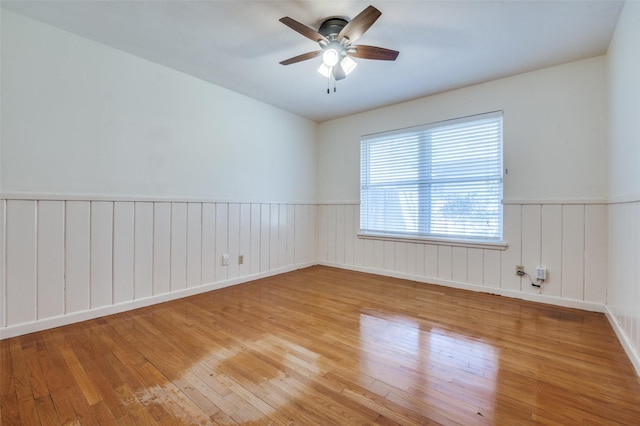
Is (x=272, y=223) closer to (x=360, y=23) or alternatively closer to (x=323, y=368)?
(x=323, y=368)

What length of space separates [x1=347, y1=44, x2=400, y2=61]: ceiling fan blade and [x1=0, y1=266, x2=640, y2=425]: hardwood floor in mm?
2172

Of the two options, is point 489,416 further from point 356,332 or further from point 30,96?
point 30,96

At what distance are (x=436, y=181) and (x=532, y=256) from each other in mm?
1282

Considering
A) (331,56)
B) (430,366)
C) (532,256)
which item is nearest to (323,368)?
(430,366)

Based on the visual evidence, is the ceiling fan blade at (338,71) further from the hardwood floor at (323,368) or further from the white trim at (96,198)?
the hardwood floor at (323,368)

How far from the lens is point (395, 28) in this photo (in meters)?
2.26

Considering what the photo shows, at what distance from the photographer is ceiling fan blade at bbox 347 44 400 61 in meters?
2.21

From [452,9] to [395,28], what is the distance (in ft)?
1.35

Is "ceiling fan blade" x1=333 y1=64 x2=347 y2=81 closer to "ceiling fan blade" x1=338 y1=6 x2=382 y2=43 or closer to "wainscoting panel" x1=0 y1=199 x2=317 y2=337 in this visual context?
"ceiling fan blade" x1=338 y1=6 x2=382 y2=43

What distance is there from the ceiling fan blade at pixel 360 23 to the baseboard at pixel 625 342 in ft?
8.50

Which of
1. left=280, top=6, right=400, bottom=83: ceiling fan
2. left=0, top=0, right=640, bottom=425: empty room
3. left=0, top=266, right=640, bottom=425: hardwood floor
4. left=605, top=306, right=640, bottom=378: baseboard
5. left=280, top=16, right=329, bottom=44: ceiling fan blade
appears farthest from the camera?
left=280, top=6, right=400, bottom=83: ceiling fan

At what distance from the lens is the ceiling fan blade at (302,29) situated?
74.2 inches

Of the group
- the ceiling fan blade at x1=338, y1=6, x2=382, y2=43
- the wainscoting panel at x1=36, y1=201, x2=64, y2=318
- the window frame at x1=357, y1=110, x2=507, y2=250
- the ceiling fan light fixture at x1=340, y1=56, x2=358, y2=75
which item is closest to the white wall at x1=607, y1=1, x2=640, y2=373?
the window frame at x1=357, y1=110, x2=507, y2=250

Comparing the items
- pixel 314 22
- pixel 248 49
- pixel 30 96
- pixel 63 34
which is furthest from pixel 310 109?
pixel 30 96
